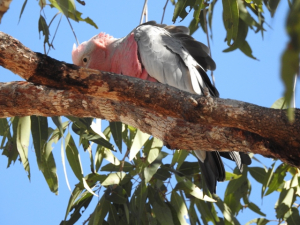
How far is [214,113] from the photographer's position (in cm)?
127

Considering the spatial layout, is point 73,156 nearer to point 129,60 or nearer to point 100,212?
point 100,212

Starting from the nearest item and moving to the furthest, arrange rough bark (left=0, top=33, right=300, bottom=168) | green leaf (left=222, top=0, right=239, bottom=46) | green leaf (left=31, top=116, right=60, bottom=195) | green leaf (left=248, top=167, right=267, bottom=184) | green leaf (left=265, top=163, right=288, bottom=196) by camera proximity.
Answer: 1. rough bark (left=0, top=33, right=300, bottom=168)
2. green leaf (left=222, top=0, right=239, bottom=46)
3. green leaf (left=31, top=116, right=60, bottom=195)
4. green leaf (left=265, top=163, right=288, bottom=196)
5. green leaf (left=248, top=167, right=267, bottom=184)

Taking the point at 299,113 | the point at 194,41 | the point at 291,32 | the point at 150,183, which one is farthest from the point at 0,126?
the point at 291,32

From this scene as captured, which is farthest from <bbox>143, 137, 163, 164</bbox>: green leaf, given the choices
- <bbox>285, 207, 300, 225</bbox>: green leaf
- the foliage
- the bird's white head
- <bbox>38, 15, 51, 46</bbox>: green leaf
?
<bbox>285, 207, 300, 225</bbox>: green leaf

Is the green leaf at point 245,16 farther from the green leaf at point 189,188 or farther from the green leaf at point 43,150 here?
the green leaf at point 43,150

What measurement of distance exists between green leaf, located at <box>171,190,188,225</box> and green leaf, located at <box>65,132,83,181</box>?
676 mm

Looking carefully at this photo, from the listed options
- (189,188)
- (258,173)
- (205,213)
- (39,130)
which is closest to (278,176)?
(258,173)

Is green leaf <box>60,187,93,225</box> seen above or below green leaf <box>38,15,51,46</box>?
below

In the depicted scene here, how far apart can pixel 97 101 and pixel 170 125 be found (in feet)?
1.36

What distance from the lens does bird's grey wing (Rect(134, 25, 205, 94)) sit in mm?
2428

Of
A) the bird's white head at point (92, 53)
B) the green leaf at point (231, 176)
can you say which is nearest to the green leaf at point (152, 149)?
the green leaf at point (231, 176)

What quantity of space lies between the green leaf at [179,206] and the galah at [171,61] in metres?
0.31

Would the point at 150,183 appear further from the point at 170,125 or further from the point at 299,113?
the point at 299,113

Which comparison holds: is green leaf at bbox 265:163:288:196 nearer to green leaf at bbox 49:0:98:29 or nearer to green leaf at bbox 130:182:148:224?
green leaf at bbox 130:182:148:224
